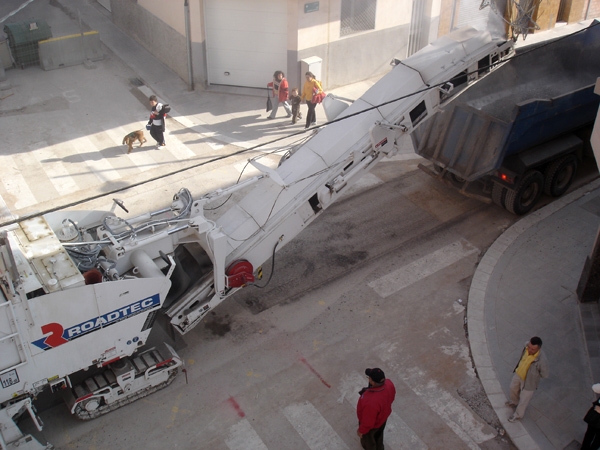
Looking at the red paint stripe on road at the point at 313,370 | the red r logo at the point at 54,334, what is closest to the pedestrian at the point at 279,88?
the red paint stripe on road at the point at 313,370

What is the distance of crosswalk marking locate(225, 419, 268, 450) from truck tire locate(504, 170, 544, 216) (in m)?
6.86

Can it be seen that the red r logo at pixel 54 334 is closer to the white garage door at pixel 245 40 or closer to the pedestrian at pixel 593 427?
the pedestrian at pixel 593 427

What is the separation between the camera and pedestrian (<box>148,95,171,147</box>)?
49.2 feet

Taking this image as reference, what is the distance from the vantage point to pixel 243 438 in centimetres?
883

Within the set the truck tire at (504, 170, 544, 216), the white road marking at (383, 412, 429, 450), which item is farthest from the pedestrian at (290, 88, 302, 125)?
the white road marking at (383, 412, 429, 450)

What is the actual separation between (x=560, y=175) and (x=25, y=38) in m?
14.6

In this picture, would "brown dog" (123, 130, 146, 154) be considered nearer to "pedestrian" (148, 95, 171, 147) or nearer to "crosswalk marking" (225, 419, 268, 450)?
"pedestrian" (148, 95, 171, 147)

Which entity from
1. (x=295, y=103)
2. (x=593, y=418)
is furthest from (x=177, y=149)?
(x=593, y=418)

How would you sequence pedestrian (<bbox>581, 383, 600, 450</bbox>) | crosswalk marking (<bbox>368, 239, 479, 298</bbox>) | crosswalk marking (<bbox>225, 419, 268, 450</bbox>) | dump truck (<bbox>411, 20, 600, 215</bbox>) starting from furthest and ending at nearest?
dump truck (<bbox>411, 20, 600, 215</bbox>) < crosswalk marking (<bbox>368, 239, 479, 298</bbox>) < crosswalk marking (<bbox>225, 419, 268, 450</bbox>) < pedestrian (<bbox>581, 383, 600, 450</bbox>)

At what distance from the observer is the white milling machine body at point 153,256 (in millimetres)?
7949

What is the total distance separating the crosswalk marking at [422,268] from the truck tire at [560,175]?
2.30m

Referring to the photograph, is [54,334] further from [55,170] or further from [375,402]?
[55,170]

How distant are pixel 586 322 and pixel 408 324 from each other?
2.80 metres

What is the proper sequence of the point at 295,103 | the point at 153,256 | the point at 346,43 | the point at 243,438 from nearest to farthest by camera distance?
A: the point at 243,438, the point at 153,256, the point at 295,103, the point at 346,43
